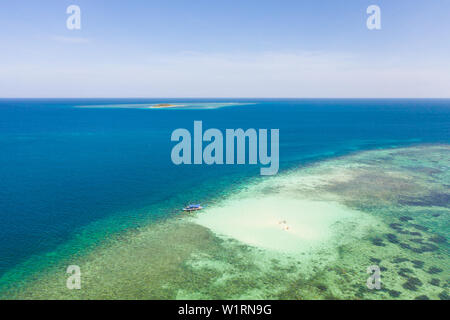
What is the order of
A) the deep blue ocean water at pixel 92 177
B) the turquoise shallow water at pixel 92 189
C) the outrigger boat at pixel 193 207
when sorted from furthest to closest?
the outrigger boat at pixel 193 207 < the deep blue ocean water at pixel 92 177 < the turquoise shallow water at pixel 92 189

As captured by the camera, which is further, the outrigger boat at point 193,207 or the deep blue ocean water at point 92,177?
the outrigger boat at point 193,207

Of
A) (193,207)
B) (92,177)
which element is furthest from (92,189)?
(193,207)

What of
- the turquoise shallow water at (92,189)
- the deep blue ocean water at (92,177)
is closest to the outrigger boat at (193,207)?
the turquoise shallow water at (92,189)

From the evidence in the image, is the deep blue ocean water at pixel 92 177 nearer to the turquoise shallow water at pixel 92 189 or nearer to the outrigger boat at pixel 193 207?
the turquoise shallow water at pixel 92 189

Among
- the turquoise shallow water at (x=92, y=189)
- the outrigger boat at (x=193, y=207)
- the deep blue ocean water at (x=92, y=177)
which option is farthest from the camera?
the outrigger boat at (x=193, y=207)

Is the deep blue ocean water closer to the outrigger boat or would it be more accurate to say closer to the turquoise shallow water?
the turquoise shallow water

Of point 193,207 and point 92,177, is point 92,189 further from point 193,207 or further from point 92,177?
point 193,207

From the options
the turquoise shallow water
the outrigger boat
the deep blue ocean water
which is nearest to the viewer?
the turquoise shallow water

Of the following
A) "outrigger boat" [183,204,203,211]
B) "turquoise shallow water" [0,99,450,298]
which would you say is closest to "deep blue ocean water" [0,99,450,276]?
"turquoise shallow water" [0,99,450,298]

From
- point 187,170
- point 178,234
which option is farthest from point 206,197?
point 187,170

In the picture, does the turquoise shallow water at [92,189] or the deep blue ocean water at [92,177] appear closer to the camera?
the turquoise shallow water at [92,189]
